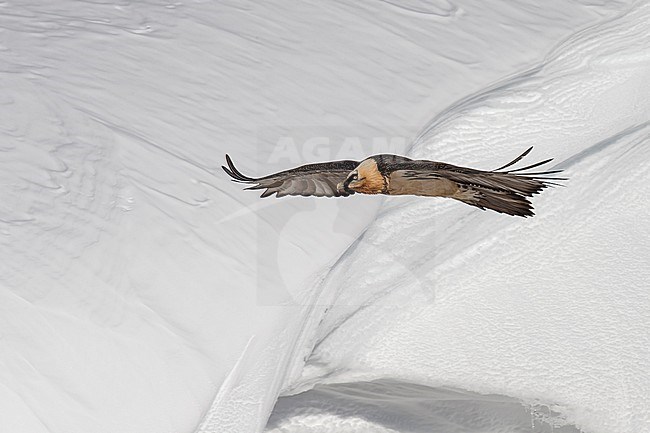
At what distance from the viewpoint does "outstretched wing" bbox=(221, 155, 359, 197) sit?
0.41 meters

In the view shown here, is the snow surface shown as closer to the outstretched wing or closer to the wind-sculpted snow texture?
the wind-sculpted snow texture

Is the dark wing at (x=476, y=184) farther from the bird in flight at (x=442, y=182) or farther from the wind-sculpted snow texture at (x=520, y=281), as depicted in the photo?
the wind-sculpted snow texture at (x=520, y=281)

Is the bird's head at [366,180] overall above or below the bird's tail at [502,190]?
below

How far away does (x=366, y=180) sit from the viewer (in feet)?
1.22

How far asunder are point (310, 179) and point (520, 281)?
310mm

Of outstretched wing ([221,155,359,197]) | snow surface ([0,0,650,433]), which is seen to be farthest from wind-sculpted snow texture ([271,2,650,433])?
outstretched wing ([221,155,359,197])

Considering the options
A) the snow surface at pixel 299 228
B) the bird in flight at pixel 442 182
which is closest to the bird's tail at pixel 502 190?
the bird in flight at pixel 442 182

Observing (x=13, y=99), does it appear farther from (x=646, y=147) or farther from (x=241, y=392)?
(x=646, y=147)

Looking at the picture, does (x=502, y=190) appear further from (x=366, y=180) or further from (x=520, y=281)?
(x=520, y=281)

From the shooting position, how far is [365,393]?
2.09 ft

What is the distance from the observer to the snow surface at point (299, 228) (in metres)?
0.55

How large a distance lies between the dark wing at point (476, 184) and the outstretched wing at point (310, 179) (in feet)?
0.11

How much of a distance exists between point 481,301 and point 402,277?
2.4 inches

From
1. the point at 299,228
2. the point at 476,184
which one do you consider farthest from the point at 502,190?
the point at 299,228
